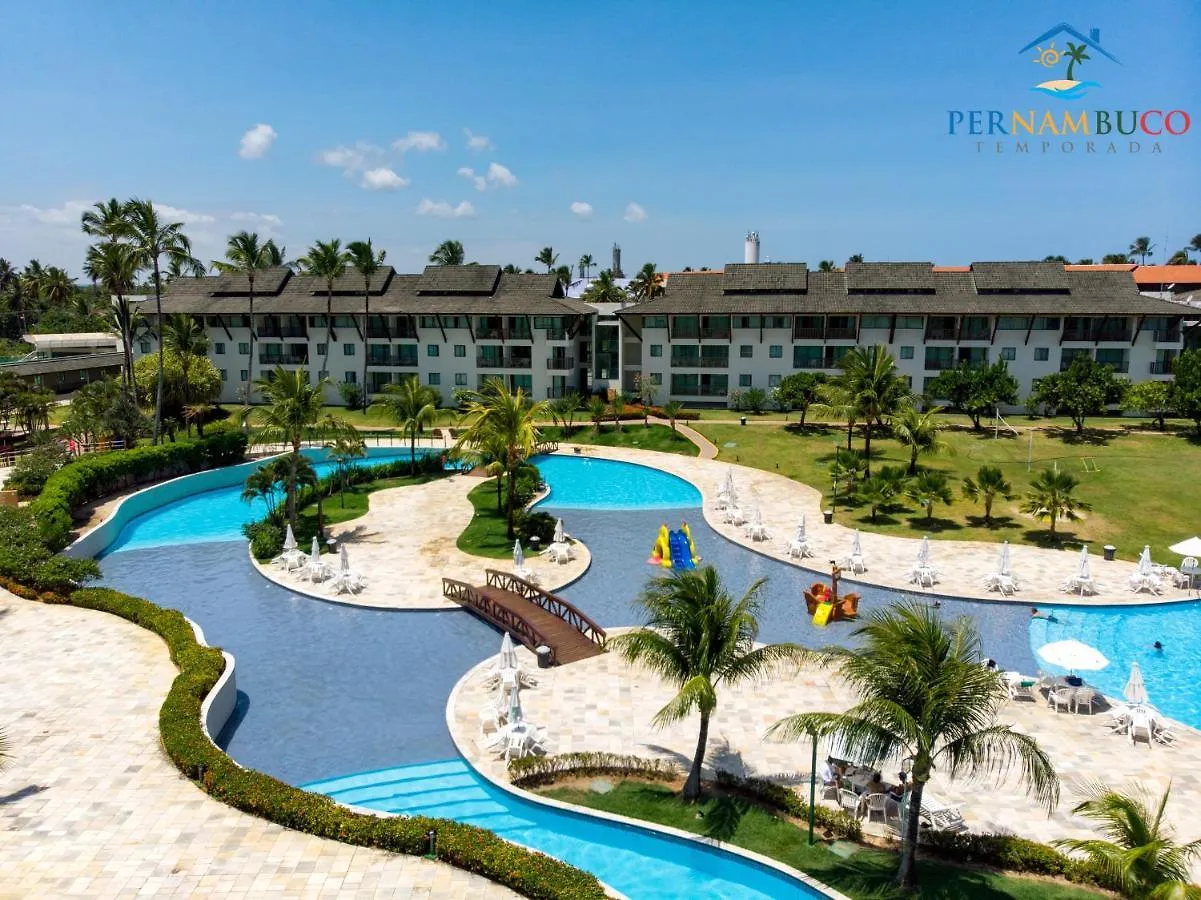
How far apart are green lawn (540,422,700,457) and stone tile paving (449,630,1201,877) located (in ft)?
97.2

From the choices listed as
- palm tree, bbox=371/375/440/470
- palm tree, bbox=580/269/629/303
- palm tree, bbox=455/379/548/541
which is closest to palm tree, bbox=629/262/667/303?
palm tree, bbox=580/269/629/303

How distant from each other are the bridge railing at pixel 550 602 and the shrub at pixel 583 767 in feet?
19.0

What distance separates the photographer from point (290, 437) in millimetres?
32906

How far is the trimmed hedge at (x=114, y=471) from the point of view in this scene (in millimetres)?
31391

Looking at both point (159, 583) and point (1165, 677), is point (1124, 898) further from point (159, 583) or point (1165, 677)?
point (159, 583)

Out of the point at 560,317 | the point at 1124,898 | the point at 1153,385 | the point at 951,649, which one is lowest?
the point at 1124,898

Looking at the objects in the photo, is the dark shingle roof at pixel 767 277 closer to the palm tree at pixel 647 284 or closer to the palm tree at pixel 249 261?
the palm tree at pixel 647 284

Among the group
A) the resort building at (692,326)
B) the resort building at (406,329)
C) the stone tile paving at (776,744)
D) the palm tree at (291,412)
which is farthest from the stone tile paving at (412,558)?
the resort building at (692,326)

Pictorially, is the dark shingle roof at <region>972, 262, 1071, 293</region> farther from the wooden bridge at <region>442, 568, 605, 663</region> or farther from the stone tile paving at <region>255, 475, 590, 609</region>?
the wooden bridge at <region>442, 568, 605, 663</region>

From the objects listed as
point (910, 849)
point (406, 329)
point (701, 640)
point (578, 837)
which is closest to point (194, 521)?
point (578, 837)

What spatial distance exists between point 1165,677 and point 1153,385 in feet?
110

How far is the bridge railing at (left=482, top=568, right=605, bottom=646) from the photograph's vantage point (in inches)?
924

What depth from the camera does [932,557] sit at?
30.9 meters

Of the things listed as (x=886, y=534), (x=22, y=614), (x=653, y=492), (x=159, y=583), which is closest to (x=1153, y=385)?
(x=886, y=534)
